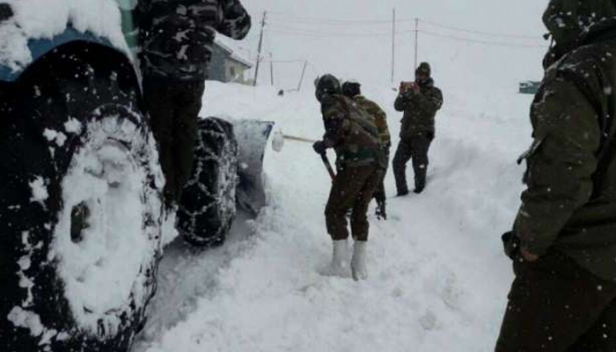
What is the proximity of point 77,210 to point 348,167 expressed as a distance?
2.69 meters

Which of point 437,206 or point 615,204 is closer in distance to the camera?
point 615,204

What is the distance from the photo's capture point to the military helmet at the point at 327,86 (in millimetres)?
4688

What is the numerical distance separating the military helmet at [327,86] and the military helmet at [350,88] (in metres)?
0.77

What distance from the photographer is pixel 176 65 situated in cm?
274

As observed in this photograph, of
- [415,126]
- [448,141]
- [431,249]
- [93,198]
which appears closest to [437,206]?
[415,126]

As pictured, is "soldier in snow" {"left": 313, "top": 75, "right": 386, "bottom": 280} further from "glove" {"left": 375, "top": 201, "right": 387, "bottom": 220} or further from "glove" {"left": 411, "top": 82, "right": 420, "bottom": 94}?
"glove" {"left": 411, "top": 82, "right": 420, "bottom": 94}

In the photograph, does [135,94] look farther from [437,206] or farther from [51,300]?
[437,206]

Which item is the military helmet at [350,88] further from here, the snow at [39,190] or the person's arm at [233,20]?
the snow at [39,190]

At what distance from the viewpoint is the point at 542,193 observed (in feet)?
6.34

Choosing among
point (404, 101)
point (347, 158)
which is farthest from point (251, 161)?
point (404, 101)

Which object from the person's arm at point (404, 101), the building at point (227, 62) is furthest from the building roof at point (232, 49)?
the person's arm at point (404, 101)

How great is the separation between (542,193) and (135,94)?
1.69 metres

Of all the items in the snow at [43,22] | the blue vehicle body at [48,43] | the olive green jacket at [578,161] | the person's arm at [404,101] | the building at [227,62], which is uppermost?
the snow at [43,22]

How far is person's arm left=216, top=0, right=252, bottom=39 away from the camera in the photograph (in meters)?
3.11
